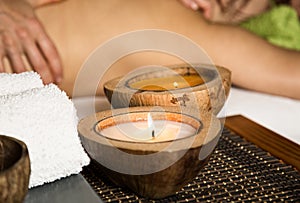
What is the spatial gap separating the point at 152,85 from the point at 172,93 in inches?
4.1

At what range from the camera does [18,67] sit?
1095 mm

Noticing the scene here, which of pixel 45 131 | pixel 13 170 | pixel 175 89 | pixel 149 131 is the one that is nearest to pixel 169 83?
pixel 175 89

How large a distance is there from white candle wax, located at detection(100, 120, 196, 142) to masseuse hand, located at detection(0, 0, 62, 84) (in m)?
0.50

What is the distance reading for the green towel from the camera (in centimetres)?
155

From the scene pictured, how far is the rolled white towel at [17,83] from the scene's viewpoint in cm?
66

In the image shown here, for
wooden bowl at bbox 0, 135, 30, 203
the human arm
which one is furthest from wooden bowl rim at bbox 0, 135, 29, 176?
the human arm

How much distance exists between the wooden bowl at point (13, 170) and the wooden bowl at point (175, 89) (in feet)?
0.79

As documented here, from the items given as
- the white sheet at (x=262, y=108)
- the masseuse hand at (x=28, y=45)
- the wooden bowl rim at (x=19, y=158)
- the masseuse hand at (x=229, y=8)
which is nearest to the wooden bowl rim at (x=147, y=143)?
the wooden bowl rim at (x=19, y=158)

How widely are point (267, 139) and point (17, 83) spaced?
0.40m

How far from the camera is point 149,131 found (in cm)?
64

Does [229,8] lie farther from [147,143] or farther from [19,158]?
[19,158]

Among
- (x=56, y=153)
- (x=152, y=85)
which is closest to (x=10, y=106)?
(x=56, y=153)

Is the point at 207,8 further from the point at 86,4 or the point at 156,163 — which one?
the point at 156,163

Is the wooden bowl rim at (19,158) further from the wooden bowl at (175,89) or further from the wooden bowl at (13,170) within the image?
the wooden bowl at (175,89)
